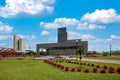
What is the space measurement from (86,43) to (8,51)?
55.7 metres

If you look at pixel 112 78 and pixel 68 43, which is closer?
pixel 112 78

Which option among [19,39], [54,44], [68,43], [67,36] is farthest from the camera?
[19,39]

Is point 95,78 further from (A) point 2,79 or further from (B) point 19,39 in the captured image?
(B) point 19,39

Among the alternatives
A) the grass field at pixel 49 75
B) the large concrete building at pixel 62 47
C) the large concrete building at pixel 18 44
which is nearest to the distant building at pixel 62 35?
the large concrete building at pixel 62 47

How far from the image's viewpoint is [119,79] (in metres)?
16.4

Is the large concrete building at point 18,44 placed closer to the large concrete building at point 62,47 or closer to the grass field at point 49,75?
the large concrete building at point 62,47

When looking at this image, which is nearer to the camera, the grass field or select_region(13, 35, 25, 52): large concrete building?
the grass field

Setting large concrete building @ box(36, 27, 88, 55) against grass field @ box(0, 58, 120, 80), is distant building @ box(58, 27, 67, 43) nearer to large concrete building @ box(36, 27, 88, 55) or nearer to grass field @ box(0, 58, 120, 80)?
large concrete building @ box(36, 27, 88, 55)

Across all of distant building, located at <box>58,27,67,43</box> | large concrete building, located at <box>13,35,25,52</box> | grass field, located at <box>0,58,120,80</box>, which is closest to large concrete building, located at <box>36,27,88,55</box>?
distant building, located at <box>58,27,67,43</box>

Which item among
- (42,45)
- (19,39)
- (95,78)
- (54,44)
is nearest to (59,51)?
(54,44)

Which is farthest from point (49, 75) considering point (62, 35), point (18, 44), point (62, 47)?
point (18, 44)

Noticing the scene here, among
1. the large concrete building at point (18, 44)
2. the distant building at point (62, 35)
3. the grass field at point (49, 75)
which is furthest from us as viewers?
the large concrete building at point (18, 44)

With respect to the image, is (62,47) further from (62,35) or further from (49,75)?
(49,75)

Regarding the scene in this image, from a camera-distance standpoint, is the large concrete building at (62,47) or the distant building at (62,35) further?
the distant building at (62,35)
